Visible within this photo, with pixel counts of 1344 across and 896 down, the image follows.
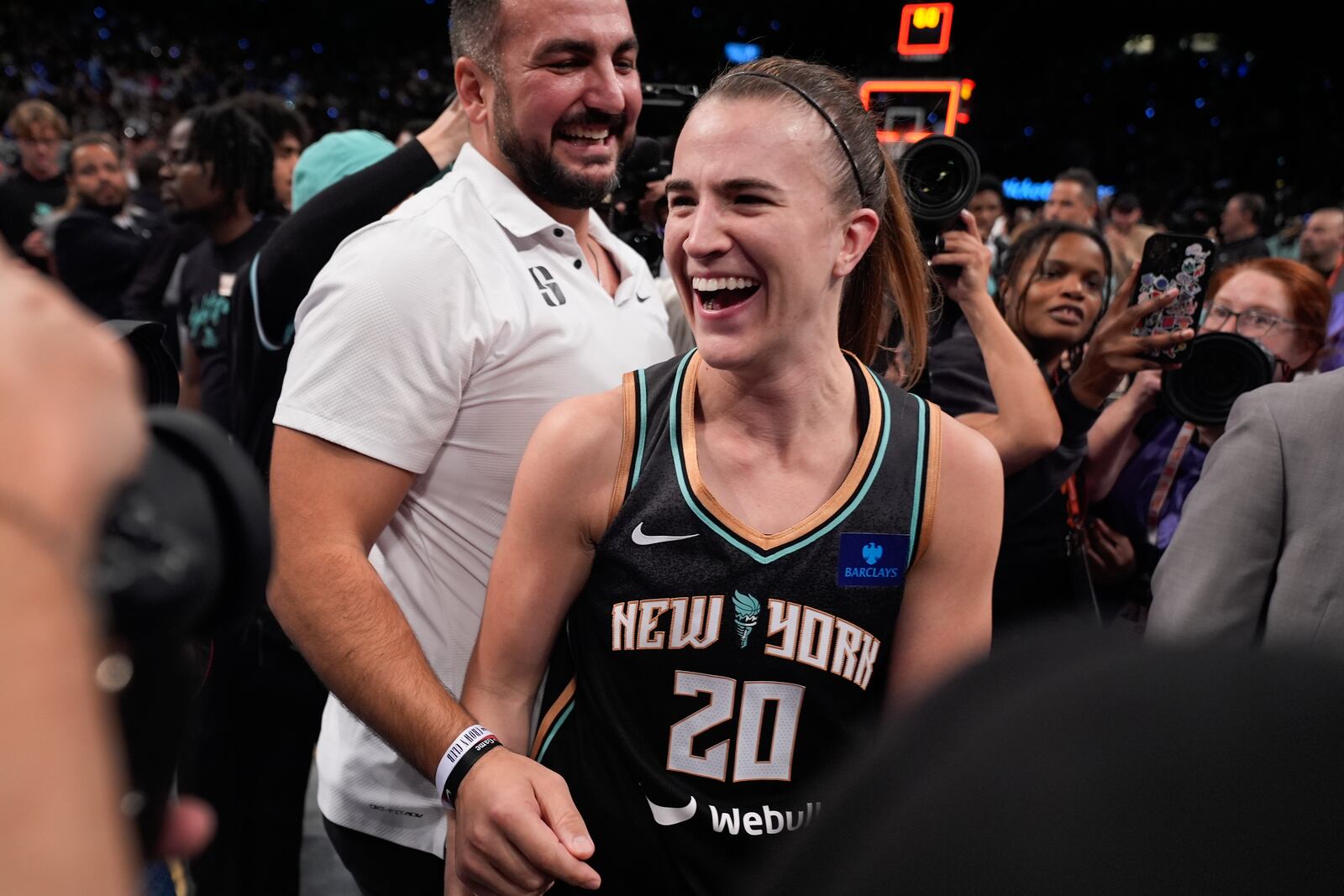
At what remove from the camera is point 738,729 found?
4.60 ft

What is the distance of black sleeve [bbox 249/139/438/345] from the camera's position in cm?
218

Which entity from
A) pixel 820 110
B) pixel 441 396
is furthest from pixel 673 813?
pixel 820 110

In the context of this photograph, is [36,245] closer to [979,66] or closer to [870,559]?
[870,559]

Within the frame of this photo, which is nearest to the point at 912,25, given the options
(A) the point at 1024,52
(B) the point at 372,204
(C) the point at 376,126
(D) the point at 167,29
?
(B) the point at 372,204

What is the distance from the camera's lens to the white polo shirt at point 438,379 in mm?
1581

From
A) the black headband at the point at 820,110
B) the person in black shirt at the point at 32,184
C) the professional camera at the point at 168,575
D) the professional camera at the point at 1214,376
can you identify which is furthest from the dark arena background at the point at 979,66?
the professional camera at the point at 168,575

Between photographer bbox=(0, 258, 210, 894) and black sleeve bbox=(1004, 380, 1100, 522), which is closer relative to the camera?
photographer bbox=(0, 258, 210, 894)

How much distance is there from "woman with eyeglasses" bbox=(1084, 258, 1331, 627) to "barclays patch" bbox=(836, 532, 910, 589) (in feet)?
5.54

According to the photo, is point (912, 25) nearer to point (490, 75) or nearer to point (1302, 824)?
point (490, 75)

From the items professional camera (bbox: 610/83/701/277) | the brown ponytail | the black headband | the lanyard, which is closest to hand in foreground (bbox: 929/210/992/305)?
the brown ponytail

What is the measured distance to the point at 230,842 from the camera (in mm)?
2590

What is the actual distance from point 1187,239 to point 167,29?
21.2 m

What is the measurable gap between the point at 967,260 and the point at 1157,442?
926 mm

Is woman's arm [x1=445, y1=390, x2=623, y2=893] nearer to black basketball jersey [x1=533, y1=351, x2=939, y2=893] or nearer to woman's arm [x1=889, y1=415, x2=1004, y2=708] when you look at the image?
black basketball jersey [x1=533, y1=351, x2=939, y2=893]
